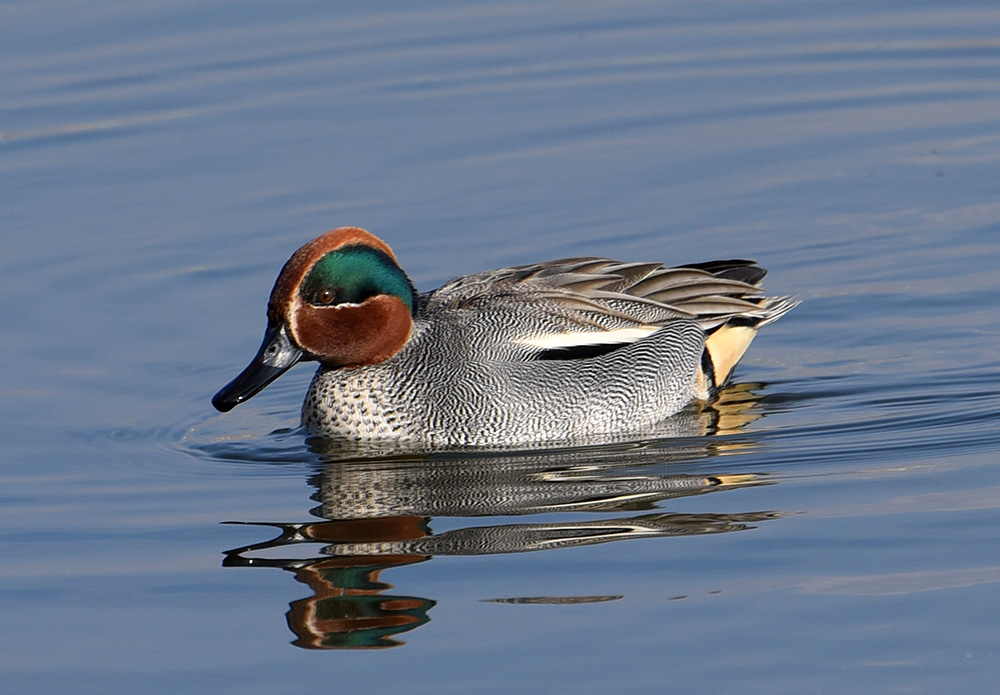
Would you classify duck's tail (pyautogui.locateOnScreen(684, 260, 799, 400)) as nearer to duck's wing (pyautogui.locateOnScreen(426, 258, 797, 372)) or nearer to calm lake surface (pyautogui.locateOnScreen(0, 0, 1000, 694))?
Answer: duck's wing (pyautogui.locateOnScreen(426, 258, 797, 372))

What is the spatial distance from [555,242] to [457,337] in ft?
9.53

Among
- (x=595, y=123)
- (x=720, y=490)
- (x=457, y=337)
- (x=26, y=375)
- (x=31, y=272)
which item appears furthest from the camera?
(x=595, y=123)

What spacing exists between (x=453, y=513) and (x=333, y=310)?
1494 millimetres

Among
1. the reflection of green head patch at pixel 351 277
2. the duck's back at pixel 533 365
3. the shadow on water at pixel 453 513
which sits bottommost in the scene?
the shadow on water at pixel 453 513

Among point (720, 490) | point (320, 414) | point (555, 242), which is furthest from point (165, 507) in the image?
point (555, 242)

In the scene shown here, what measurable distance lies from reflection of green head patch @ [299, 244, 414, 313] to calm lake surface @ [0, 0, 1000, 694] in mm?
850

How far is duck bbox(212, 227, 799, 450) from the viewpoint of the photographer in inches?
336

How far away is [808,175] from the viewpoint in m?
12.4

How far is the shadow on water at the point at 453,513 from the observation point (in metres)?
6.55

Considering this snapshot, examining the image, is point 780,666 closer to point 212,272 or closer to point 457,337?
point 457,337

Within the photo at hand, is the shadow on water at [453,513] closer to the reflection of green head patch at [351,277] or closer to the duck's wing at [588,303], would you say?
the duck's wing at [588,303]

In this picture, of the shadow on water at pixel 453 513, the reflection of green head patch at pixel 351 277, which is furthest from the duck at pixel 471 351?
the shadow on water at pixel 453 513

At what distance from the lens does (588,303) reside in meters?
9.01

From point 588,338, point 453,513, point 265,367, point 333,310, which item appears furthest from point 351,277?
point 453,513
